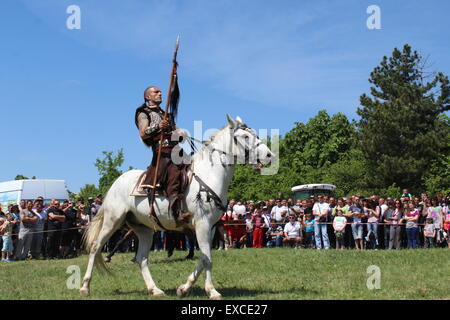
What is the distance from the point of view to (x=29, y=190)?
1107 inches

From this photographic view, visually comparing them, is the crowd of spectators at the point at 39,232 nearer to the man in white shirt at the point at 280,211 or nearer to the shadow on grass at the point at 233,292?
the man in white shirt at the point at 280,211

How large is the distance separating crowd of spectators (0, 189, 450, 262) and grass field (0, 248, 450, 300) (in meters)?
2.92

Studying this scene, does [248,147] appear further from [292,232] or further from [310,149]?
[310,149]

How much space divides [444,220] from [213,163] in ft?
39.6

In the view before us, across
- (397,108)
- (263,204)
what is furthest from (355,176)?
(263,204)

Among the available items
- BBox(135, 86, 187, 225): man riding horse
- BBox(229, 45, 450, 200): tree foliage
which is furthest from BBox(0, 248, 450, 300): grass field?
BBox(229, 45, 450, 200): tree foliage

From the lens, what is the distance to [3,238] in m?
20.5

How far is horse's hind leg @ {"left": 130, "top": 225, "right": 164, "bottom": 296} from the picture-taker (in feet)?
29.8

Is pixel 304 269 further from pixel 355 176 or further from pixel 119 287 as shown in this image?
pixel 355 176

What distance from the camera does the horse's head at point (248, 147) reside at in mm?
8703

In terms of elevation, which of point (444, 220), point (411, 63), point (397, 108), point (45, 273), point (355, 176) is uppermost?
point (411, 63)

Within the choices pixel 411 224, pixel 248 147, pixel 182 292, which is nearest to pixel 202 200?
pixel 248 147

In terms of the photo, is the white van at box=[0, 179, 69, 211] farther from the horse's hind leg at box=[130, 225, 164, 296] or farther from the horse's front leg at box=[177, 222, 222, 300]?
the horse's front leg at box=[177, 222, 222, 300]
